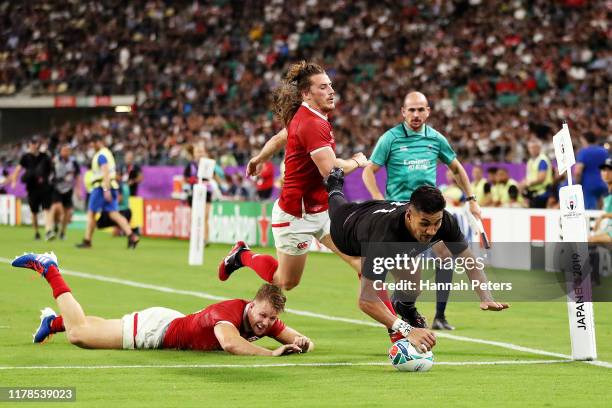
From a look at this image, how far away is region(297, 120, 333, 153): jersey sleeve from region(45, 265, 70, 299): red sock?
235cm

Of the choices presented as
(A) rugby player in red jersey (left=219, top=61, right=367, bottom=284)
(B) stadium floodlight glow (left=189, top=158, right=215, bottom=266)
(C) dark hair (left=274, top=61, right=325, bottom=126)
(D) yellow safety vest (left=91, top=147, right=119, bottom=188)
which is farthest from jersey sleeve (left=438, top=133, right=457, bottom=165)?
(D) yellow safety vest (left=91, top=147, right=119, bottom=188)

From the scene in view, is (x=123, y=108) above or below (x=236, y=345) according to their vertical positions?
above

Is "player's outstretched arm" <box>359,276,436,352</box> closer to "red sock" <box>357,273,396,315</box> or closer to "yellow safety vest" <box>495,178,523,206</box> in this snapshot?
"red sock" <box>357,273,396,315</box>

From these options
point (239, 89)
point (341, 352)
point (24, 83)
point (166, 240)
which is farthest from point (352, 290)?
point (24, 83)

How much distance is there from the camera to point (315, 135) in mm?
10547

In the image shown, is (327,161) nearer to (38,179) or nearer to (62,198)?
(62,198)

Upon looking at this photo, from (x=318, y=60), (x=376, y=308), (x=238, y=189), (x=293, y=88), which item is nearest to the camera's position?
(x=376, y=308)

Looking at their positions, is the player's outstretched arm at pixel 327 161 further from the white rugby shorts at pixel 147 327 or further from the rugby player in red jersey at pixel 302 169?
the white rugby shorts at pixel 147 327

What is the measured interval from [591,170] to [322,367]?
40.1 feet

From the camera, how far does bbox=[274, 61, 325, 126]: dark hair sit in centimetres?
1083

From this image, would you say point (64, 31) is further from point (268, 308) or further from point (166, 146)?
point (268, 308)

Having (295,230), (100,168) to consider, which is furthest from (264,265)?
(100,168)

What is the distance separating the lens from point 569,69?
35906mm

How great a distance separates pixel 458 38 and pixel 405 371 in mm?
31971
